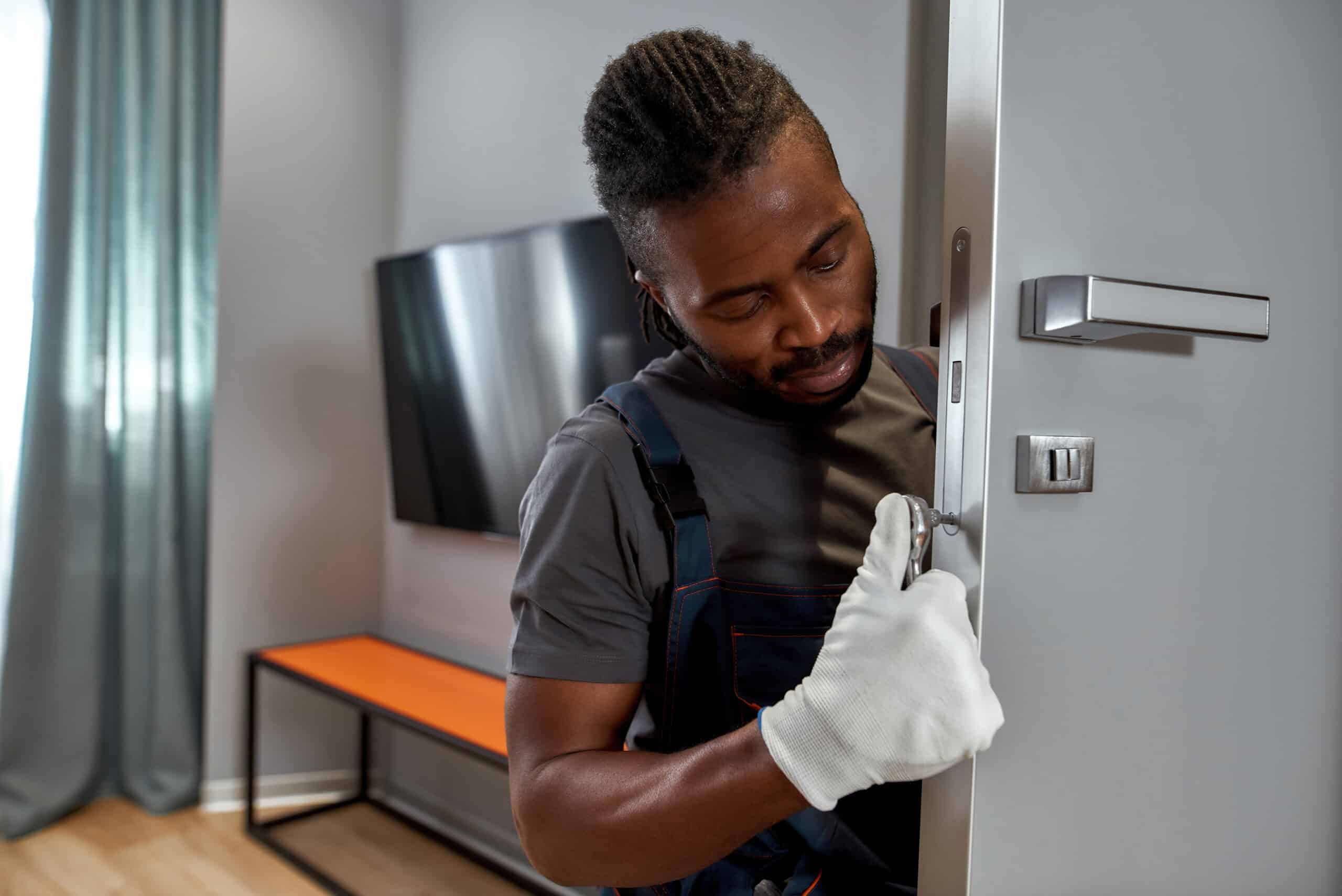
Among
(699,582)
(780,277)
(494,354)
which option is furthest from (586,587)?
(494,354)

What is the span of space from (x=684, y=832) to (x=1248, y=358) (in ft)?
1.64

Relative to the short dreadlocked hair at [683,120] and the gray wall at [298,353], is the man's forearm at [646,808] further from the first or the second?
the gray wall at [298,353]

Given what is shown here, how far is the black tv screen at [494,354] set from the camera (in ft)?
6.54

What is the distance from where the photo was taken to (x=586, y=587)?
78cm

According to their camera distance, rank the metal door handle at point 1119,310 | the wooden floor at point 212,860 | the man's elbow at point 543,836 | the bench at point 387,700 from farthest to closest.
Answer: the wooden floor at point 212,860, the bench at point 387,700, the man's elbow at point 543,836, the metal door handle at point 1119,310

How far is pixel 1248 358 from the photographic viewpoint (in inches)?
22.6

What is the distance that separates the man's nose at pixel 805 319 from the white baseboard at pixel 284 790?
256 centimetres

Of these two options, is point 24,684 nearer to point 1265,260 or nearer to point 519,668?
point 519,668

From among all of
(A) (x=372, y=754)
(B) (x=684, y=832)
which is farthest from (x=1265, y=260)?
(A) (x=372, y=754)

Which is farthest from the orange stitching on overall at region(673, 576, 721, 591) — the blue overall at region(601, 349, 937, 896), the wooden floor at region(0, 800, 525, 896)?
the wooden floor at region(0, 800, 525, 896)

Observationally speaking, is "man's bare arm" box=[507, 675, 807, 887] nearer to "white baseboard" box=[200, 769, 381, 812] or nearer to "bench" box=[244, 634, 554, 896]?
"bench" box=[244, 634, 554, 896]

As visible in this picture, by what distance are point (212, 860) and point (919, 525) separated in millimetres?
2630

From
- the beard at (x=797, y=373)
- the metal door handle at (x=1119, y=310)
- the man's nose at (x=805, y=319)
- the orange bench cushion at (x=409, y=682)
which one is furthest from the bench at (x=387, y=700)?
the metal door handle at (x=1119, y=310)

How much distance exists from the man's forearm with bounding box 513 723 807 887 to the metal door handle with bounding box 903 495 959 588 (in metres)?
0.18
